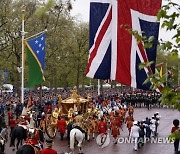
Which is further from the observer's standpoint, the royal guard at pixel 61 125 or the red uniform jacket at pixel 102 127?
the royal guard at pixel 61 125

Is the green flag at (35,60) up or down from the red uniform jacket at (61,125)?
up

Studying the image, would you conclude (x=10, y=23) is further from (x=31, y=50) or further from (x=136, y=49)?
(x=136, y=49)

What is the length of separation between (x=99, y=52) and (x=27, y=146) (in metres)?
2.79

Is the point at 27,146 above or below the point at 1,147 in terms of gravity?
above

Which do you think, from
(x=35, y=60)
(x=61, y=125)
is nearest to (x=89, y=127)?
(x=61, y=125)

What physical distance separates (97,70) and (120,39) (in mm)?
869

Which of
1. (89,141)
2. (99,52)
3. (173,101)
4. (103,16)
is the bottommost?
(89,141)

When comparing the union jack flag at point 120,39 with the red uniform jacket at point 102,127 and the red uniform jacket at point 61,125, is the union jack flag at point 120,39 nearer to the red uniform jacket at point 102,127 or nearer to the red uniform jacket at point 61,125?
the red uniform jacket at point 102,127

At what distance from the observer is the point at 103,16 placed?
768 centimetres

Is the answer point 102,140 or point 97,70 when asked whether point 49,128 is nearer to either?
point 102,140

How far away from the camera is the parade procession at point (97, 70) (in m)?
4.80

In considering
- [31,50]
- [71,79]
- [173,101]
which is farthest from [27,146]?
[71,79]

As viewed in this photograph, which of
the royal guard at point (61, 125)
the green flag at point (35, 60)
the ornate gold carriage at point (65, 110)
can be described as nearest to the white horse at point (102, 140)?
the royal guard at point (61, 125)

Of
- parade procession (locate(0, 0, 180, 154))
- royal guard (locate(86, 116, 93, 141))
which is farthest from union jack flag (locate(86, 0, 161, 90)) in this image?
royal guard (locate(86, 116, 93, 141))
